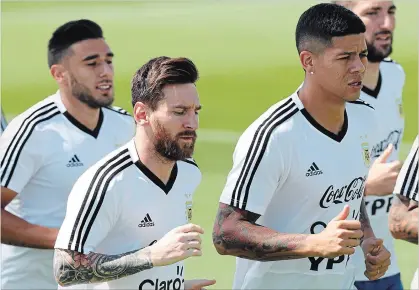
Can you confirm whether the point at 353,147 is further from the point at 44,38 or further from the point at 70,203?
the point at 44,38

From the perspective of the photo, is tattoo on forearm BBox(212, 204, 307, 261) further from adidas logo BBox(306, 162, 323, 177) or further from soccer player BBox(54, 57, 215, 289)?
adidas logo BBox(306, 162, 323, 177)

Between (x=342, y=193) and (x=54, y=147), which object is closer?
(x=342, y=193)

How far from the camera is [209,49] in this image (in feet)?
60.4

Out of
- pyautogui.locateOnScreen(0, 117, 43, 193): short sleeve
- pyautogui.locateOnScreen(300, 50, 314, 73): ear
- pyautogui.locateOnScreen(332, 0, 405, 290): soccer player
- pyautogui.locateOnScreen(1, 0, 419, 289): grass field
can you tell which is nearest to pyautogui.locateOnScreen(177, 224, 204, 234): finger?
pyautogui.locateOnScreen(300, 50, 314, 73): ear

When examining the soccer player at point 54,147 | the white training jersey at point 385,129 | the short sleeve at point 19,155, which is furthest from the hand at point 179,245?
the white training jersey at point 385,129

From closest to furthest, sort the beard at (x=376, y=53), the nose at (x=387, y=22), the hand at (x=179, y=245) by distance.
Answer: the hand at (x=179, y=245) < the beard at (x=376, y=53) < the nose at (x=387, y=22)

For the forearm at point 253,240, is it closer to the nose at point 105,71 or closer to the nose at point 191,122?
the nose at point 191,122

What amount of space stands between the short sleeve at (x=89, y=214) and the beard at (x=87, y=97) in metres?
1.69

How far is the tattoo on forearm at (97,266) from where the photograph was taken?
17.6 ft

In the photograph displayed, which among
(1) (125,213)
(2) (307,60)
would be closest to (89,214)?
(1) (125,213)

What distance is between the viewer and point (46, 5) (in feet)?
67.2

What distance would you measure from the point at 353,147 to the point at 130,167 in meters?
1.19

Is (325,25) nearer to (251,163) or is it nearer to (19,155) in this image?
(251,163)

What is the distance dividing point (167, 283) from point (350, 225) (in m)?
0.92
